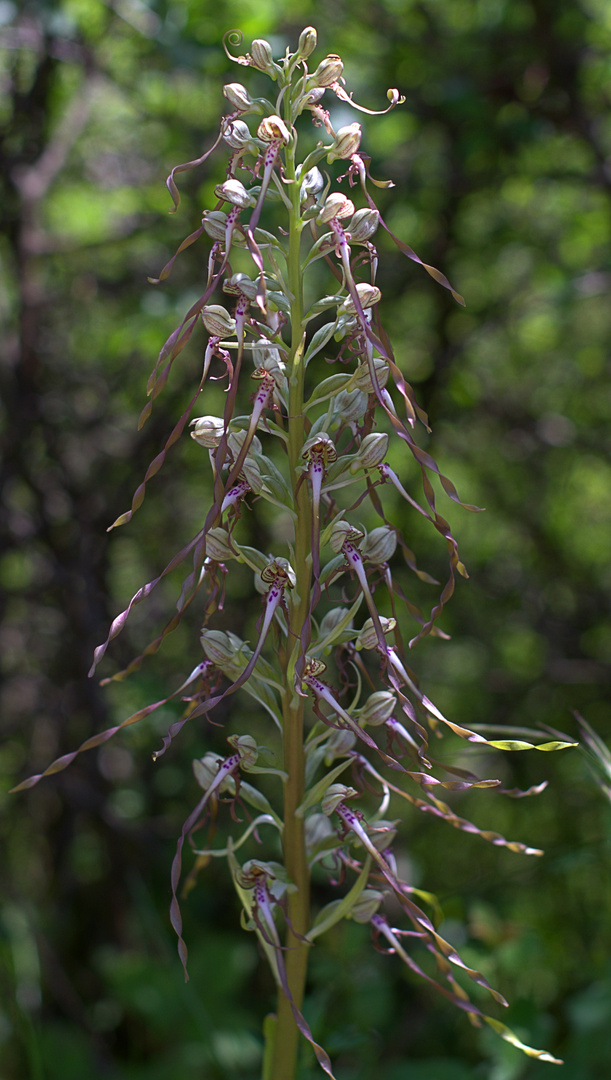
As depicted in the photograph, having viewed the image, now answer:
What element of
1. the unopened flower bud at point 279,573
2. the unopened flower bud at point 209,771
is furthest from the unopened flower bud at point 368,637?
the unopened flower bud at point 209,771

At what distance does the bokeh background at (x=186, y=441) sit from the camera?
221 centimetres

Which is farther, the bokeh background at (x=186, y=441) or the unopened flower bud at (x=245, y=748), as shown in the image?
the bokeh background at (x=186, y=441)

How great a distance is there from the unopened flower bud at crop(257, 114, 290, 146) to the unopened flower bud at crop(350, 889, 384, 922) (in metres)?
0.84

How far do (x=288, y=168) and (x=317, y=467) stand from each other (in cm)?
33

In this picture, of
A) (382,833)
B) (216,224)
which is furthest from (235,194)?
(382,833)

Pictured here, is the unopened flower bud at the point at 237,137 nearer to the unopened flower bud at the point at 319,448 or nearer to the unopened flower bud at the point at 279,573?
the unopened flower bud at the point at 319,448

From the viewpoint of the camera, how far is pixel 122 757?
107 inches

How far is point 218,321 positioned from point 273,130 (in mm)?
200

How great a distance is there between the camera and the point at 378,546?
2.91 ft

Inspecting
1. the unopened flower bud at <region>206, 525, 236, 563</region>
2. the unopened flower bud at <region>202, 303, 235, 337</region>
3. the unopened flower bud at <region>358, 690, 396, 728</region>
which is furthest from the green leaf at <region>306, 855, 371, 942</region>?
the unopened flower bud at <region>202, 303, 235, 337</region>

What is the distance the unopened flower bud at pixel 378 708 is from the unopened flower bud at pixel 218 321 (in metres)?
0.44

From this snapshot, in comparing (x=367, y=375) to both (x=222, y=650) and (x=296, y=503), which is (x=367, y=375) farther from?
(x=222, y=650)

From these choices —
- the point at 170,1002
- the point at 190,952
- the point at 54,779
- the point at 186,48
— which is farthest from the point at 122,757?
the point at 186,48

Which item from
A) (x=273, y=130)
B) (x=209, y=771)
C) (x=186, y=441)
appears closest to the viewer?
(x=273, y=130)
